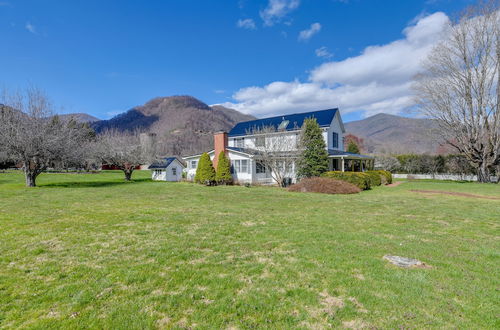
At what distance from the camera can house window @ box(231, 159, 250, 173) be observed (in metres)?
24.5

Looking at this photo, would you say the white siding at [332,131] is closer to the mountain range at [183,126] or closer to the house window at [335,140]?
the house window at [335,140]

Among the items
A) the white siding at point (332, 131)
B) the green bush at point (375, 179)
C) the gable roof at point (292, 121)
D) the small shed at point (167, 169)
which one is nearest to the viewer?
the green bush at point (375, 179)

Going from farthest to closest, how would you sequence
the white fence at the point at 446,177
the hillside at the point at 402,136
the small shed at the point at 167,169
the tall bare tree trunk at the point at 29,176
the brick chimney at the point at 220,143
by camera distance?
the small shed at the point at 167,169, the white fence at the point at 446,177, the hillside at the point at 402,136, the brick chimney at the point at 220,143, the tall bare tree trunk at the point at 29,176

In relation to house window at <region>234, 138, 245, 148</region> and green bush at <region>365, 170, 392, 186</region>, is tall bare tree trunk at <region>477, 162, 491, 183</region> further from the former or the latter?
house window at <region>234, 138, 245, 148</region>

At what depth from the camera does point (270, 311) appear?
3.16 m

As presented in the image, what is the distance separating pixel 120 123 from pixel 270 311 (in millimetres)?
106549

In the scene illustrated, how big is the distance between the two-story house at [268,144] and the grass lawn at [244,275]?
52.5ft

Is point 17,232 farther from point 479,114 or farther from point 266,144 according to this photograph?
point 479,114

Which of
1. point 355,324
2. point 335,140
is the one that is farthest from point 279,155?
point 355,324

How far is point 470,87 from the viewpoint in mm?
24703

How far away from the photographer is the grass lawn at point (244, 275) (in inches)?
120

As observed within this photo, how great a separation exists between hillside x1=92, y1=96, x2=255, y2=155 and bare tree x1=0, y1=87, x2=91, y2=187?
147 feet

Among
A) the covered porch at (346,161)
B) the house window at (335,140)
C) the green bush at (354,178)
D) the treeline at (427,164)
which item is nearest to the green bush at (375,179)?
the covered porch at (346,161)

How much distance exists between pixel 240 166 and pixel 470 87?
25311mm
